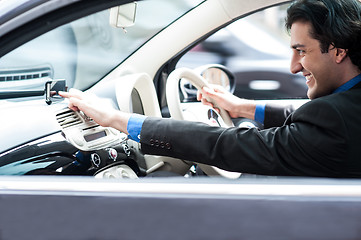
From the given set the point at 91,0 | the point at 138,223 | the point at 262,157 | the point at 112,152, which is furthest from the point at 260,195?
the point at 112,152

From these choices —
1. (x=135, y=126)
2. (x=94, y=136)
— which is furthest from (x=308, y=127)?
(x=94, y=136)

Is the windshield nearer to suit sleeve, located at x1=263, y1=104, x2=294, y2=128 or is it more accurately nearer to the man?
the man

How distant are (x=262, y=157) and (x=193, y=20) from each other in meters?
1.29

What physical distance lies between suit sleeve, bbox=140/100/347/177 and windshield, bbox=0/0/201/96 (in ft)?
1.49

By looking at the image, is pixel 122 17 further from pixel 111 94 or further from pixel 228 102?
pixel 228 102

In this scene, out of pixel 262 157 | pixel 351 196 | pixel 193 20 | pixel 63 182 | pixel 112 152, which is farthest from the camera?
pixel 193 20

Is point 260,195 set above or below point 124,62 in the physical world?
below

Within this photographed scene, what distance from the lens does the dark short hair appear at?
1.52 m

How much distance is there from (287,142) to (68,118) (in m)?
0.81

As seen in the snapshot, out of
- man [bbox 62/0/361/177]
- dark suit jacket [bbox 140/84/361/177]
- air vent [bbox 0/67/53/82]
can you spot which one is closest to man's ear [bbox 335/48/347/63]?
man [bbox 62/0/361/177]

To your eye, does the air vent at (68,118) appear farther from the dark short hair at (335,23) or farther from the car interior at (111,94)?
the dark short hair at (335,23)

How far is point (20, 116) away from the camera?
5.44 feet

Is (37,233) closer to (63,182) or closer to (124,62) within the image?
(63,182)

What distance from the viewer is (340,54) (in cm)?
155
